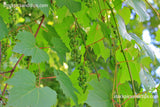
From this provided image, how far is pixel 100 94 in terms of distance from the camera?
2.85 ft

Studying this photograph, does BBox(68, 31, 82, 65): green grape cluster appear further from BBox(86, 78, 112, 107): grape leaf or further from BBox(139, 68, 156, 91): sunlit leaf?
BBox(139, 68, 156, 91): sunlit leaf

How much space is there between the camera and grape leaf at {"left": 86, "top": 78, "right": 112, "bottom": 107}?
2.71 ft

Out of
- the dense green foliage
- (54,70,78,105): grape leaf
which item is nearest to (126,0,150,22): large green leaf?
the dense green foliage

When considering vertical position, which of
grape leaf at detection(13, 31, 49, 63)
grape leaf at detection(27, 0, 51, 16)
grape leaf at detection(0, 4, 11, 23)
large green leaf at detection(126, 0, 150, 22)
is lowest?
grape leaf at detection(13, 31, 49, 63)

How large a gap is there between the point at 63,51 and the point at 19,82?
0.86ft

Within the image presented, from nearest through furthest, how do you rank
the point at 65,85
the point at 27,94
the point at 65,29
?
the point at 27,94 < the point at 65,85 < the point at 65,29

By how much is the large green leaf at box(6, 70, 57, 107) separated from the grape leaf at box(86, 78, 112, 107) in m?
0.18

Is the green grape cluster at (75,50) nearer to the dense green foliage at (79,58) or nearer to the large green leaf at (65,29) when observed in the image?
the dense green foliage at (79,58)

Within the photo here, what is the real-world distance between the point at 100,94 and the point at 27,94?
31 centimetres

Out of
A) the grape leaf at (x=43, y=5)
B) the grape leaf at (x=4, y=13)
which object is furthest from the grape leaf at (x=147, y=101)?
the grape leaf at (x=4, y=13)

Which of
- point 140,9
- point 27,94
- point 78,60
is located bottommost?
point 27,94

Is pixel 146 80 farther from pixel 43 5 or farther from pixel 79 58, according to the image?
pixel 43 5

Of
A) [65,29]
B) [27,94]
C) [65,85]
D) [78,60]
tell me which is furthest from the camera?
[65,29]

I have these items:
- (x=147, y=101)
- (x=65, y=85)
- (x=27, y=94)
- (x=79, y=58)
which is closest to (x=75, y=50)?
(x=79, y=58)
